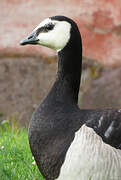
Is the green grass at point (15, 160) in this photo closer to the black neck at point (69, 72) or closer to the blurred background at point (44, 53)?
the black neck at point (69, 72)

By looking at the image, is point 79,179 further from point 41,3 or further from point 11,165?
point 41,3

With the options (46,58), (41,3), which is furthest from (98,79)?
(41,3)

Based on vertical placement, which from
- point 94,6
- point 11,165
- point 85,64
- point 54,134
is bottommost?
point 11,165

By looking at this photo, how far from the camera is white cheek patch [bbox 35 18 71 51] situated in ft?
12.1

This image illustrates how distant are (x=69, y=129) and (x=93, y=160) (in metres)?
0.29

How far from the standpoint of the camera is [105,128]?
3266 mm

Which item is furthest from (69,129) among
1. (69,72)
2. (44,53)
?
(44,53)

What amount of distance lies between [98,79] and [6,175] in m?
3.28

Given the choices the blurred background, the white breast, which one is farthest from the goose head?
the blurred background

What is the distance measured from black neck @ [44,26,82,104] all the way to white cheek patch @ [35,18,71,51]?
4cm

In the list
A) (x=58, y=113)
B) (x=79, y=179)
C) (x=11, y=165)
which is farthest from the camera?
(x=11, y=165)

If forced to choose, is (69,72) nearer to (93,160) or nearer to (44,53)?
(93,160)

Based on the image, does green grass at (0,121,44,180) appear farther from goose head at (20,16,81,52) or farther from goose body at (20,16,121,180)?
goose head at (20,16,81,52)

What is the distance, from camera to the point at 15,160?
3754 mm
